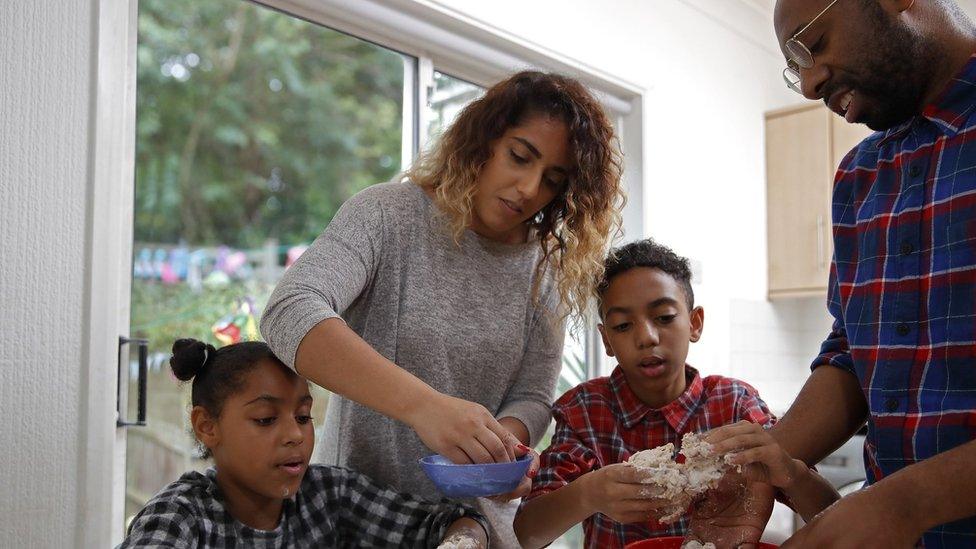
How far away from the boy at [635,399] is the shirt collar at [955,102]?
22.3 inches

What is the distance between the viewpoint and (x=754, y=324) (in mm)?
3807

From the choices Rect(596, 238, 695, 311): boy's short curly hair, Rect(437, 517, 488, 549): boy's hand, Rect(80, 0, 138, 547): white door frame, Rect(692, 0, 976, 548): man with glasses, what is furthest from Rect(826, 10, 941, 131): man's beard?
Rect(80, 0, 138, 547): white door frame

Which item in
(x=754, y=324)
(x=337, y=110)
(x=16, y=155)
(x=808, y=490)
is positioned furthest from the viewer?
(x=337, y=110)

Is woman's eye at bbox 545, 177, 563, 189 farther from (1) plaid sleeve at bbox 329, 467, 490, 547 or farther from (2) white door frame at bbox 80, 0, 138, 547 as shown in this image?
(2) white door frame at bbox 80, 0, 138, 547

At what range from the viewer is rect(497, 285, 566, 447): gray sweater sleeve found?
4.77 ft

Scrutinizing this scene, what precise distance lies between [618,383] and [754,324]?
2444 mm

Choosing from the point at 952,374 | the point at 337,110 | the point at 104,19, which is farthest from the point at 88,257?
the point at 337,110

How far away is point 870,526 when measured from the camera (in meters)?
0.82

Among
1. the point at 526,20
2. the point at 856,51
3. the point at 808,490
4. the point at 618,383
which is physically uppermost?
the point at 526,20

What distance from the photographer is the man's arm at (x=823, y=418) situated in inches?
45.1

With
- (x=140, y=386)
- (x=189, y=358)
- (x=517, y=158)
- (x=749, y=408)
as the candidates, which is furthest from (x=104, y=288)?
(x=749, y=408)

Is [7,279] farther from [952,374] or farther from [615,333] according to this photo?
[952,374]

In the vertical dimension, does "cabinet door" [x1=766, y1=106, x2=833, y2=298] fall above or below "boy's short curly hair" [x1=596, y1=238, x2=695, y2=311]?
above

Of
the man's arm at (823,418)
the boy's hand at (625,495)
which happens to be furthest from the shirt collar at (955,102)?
the boy's hand at (625,495)
